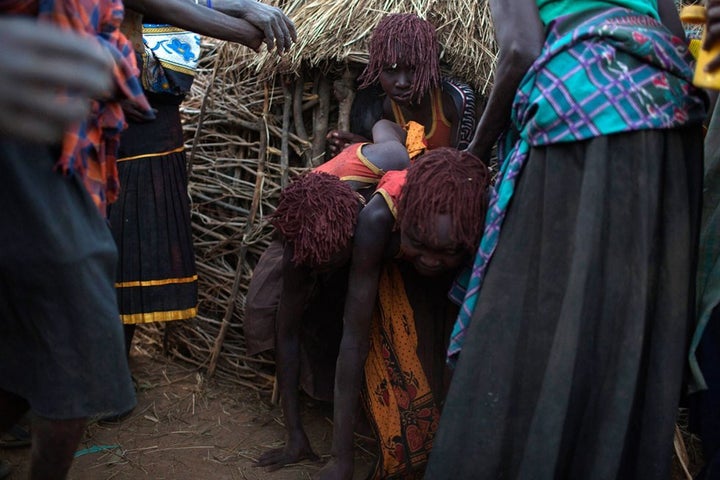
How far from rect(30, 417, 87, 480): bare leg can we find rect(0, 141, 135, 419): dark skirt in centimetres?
4

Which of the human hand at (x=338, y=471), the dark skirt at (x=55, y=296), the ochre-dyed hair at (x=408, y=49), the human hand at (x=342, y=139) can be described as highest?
the ochre-dyed hair at (x=408, y=49)

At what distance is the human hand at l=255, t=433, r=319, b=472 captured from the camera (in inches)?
114

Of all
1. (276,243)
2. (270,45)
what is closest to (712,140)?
(270,45)

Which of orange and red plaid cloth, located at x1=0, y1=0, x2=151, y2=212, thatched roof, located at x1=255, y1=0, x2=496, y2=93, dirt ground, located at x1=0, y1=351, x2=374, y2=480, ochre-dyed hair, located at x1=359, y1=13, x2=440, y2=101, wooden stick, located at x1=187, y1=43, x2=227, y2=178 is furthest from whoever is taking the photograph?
wooden stick, located at x1=187, y1=43, x2=227, y2=178

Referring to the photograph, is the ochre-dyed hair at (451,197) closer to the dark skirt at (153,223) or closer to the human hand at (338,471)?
the human hand at (338,471)

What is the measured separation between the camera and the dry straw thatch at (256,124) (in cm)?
329

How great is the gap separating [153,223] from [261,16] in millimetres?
959

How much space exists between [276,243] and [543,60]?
155 centimetres

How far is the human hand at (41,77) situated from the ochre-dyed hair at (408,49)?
173 cm

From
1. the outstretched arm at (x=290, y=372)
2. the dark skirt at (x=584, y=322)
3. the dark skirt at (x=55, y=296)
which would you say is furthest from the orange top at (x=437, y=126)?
the dark skirt at (x=55, y=296)

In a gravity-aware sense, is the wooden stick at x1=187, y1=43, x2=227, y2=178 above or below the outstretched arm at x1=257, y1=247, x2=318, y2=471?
above

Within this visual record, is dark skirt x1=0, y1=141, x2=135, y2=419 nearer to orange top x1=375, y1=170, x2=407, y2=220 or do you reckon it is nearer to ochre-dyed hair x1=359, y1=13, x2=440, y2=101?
orange top x1=375, y1=170, x2=407, y2=220

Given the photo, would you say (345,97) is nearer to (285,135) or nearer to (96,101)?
(285,135)

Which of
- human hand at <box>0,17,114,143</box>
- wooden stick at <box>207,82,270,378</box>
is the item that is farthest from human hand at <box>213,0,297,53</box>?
human hand at <box>0,17,114,143</box>
